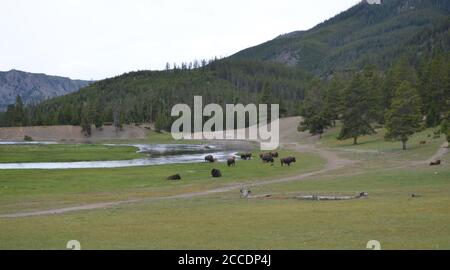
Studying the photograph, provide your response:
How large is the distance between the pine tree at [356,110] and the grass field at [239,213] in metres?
36.6

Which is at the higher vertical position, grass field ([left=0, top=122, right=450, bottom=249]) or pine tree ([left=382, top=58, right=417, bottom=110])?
pine tree ([left=382, top=58, right=417, bottom=110])

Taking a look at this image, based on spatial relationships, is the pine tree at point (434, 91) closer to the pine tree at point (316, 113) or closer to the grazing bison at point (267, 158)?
the pine tree at point (316, 113)

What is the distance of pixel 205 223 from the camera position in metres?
25.6

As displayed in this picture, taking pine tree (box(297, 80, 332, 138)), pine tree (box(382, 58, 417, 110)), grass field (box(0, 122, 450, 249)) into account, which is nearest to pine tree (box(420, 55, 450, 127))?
pine tree (box(382, 58, 417, 110))

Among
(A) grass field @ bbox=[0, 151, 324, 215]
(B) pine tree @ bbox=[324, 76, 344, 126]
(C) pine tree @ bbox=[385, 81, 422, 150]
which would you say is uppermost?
(B) pine tree @ bbox=[324, 76, 344, 126]

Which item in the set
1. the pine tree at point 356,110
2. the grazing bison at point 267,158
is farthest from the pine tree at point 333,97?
the grazing bison at point 267,158

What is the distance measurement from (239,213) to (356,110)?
69.0 m

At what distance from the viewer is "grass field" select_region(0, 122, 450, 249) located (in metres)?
20.4

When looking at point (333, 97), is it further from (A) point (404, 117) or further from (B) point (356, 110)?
(A) point (404, 117)

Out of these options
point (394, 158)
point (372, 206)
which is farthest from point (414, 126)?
point (372, 206)

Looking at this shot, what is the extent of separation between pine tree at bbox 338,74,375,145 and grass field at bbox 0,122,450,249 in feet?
120

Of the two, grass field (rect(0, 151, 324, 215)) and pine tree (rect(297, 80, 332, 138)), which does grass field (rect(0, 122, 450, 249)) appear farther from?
pine tree (rect(297, 80, 332, 138))

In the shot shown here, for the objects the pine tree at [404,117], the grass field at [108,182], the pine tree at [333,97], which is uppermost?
the pine tree at [333,97]

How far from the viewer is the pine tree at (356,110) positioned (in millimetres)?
93438
